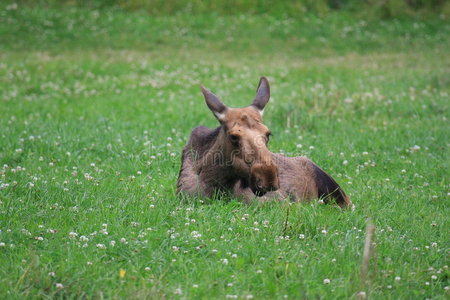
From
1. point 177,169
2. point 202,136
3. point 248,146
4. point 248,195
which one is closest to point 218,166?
point 248,195

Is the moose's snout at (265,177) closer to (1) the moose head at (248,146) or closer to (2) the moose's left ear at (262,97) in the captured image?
(1) the moose head at (248,146)

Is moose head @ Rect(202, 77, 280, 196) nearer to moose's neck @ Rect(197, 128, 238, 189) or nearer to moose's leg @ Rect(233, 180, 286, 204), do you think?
moose's neck @ Rect(197, 128, 238, 189)

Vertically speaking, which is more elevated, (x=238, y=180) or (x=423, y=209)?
(x=238, y=180)

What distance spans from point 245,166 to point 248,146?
23 centimetres

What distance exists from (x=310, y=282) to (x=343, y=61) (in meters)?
15.4

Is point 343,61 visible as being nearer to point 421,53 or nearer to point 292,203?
point 421,53

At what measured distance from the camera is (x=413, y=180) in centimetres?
824

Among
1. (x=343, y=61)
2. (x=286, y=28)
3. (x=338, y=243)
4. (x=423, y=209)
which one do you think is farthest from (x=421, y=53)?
(x=338, y=243)

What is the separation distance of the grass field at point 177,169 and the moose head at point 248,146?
393mm

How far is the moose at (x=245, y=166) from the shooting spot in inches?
238

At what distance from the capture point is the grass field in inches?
200

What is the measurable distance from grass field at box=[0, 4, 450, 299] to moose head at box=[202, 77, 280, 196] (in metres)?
0.39

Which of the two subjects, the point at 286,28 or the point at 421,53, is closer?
the point at 421,53

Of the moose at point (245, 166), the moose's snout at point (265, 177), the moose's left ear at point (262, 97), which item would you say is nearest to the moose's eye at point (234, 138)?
the moose at point (245, 166)
